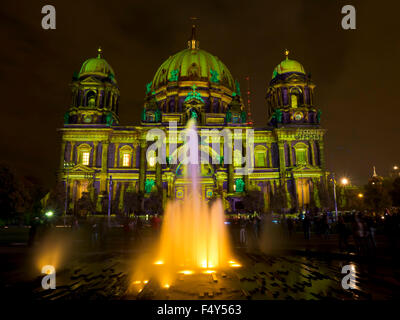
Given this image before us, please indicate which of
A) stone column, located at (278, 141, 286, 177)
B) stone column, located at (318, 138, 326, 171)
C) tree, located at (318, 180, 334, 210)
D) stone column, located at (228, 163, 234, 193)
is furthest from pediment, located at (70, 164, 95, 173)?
stone column, located at (318, 138, 326, 171)

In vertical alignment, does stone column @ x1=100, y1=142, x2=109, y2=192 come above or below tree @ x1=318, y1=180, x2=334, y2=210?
above

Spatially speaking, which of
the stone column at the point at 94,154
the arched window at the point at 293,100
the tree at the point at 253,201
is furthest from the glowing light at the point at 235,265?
the arched window at the point at 293,100

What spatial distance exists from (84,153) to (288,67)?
4096 centimetres

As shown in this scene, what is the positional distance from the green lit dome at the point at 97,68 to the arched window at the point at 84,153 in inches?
545

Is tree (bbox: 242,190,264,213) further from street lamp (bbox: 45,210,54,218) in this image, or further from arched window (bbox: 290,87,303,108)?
street lamp (bbox: 45,210,54,218)

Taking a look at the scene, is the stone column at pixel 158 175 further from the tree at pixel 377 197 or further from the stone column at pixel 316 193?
the tree at pixel 377 197

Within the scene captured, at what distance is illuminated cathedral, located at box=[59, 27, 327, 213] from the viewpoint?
44031 millimetres

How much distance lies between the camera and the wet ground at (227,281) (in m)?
6.68

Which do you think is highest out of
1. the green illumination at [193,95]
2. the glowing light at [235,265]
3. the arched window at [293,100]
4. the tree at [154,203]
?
the green illumination at [193,95]

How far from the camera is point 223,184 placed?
148ft

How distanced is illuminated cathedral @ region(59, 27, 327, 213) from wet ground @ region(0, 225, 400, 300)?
96.8 ft
